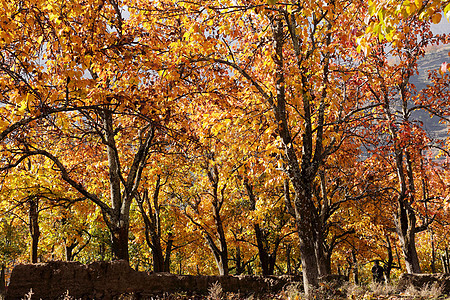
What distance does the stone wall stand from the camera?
7.71 meters

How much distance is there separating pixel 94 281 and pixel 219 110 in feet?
18.6

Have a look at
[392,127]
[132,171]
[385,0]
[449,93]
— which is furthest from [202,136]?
[449,93]

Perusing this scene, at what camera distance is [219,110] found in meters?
9.26

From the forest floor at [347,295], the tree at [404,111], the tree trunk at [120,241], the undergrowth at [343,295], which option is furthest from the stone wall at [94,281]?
the tree at [404,111]

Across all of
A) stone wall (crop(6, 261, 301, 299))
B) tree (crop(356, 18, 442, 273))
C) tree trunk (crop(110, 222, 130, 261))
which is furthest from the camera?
tree (crop(356, 18, 442, 273))

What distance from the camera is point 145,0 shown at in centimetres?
1052

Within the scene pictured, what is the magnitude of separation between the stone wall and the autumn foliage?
1.05 metres

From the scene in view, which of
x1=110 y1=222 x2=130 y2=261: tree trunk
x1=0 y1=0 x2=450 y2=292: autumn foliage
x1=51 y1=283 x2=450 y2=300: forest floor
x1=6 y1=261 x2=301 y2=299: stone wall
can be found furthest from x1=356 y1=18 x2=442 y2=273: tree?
x1=110 y1=222 x2=130 y2=261: tree trunk

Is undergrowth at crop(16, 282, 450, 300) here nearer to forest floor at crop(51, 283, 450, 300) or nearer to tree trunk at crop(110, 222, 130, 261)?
forest floor at crop(51, 283, 450, 300)

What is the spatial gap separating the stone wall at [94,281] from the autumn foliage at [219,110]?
1.05m

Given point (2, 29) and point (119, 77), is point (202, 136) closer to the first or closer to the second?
point (119, 77)

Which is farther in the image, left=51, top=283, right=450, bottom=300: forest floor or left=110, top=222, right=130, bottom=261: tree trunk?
left=110, top=222, right=130, bottom=261: tree trunk

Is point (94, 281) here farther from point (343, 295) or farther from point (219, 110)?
point (343, 295)

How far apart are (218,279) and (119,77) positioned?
7.15m
